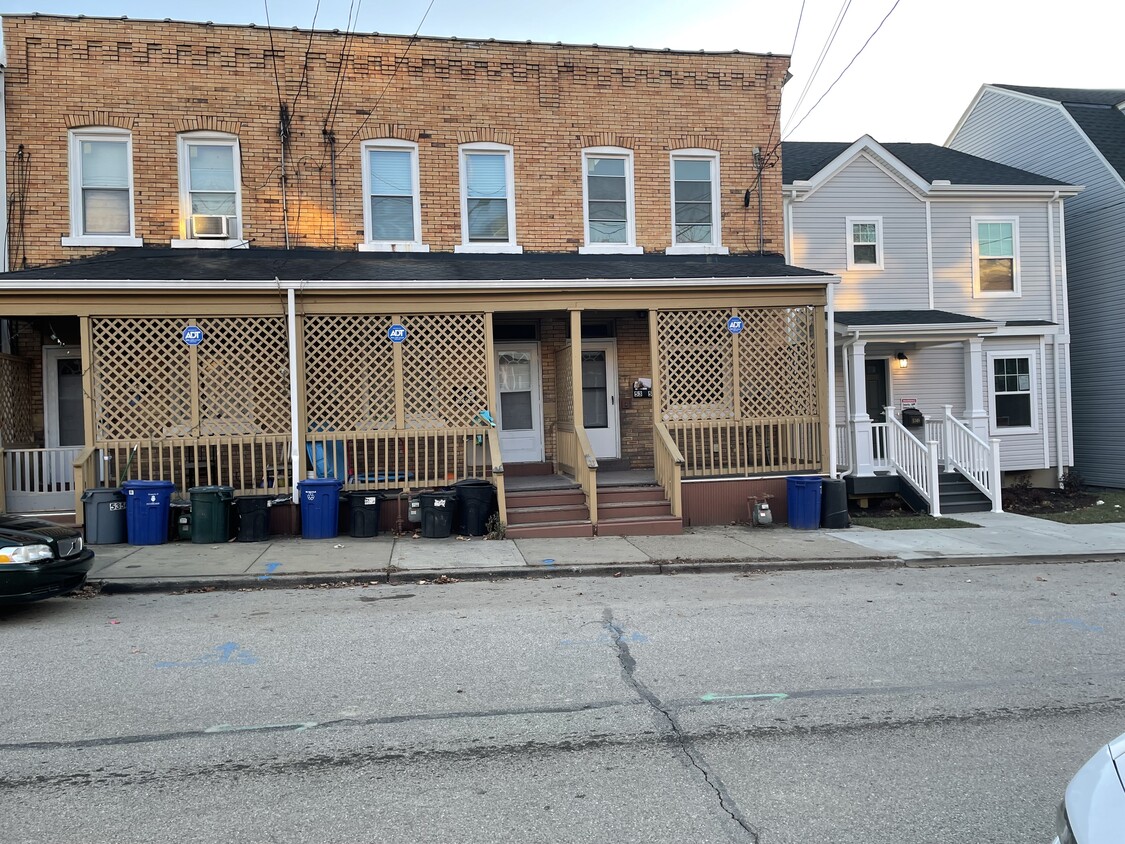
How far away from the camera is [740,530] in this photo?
1230 centimetres

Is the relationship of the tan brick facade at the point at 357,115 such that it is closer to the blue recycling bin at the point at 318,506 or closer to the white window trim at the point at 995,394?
the blue recycling bin at the point at 318,506

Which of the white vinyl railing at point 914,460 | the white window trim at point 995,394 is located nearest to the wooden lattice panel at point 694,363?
the white vinyl railing at point 914,460

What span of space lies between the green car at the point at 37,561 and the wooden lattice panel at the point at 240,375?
416 centimetres

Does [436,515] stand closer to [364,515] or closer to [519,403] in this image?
[364,515]

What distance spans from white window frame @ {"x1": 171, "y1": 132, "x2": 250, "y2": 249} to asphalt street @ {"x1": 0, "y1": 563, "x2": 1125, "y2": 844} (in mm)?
7120

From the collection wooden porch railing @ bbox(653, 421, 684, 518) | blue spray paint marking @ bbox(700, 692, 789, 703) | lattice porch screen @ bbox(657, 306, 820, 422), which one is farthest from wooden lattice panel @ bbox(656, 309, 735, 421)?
blue spray paint marking @ bbox(700, 692, 789, 703)

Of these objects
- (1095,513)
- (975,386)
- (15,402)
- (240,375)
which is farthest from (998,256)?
(15,402)

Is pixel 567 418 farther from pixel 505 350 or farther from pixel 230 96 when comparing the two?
pixel 230 96

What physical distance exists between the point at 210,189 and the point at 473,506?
712 cm

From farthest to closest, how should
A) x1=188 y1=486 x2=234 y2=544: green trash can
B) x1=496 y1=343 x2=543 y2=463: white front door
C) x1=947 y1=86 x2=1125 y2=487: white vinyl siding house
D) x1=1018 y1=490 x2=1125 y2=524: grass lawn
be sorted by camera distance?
x1=947 y1=86 x2=1125 y2=487: white vinyl siding house < x1=496 y1=343 x2=543 y2=463: white front door < x1=1018 y1=490 x2=1125 y2=524: grass lawn < x1=188 y1=486 x2=234 y2=544: green trash can

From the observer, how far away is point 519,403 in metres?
14.5

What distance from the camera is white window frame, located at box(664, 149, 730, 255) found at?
14977 mm

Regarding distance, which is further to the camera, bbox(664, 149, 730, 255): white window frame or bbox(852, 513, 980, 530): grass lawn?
bbox(664, 149, 730, 255): white window frame

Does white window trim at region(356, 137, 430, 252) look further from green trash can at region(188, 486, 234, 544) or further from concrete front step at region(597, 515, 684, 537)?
concrete front step at region(597, 515, 684, 537)
